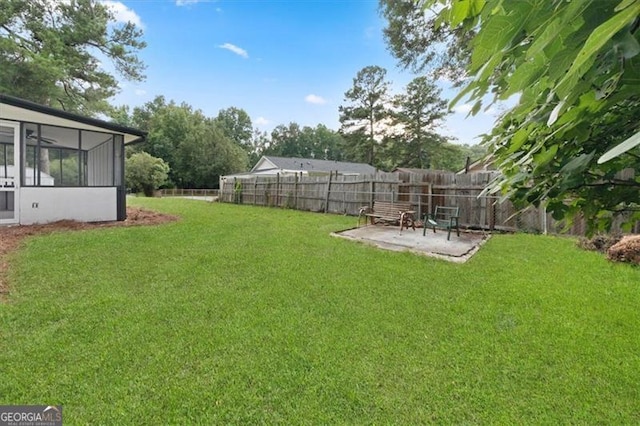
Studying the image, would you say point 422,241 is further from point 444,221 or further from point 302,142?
point 302,142

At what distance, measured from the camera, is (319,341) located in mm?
2738

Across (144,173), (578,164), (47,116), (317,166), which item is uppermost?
(317,166)

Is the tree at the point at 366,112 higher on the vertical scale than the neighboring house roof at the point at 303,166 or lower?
higher

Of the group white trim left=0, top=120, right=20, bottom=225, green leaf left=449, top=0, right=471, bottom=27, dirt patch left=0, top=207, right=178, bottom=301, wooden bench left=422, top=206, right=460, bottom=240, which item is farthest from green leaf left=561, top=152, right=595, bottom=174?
white trim left=0, top=120, right=20, bottom=225

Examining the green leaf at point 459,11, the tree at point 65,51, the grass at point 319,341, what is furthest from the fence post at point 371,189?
the tree at point 65,51

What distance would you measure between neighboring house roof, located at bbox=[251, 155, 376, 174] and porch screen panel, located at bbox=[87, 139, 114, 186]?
23.0 metres

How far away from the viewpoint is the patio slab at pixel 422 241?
19.2 feet

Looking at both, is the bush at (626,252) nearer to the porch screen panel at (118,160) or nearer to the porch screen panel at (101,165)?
the porch screen panel at (118,160)

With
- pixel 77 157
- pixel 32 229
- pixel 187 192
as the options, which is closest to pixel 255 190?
pixel 77 157

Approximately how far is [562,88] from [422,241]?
654cm

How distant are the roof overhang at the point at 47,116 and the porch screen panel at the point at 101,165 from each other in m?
0.58

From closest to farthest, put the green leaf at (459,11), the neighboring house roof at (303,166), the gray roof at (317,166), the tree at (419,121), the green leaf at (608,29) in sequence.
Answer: the green leaf at (608,29) → the green leaf at (459,11) → the tree at (419,121) → the neighboring house roof at (303,166) → the gray roof at (317,166)

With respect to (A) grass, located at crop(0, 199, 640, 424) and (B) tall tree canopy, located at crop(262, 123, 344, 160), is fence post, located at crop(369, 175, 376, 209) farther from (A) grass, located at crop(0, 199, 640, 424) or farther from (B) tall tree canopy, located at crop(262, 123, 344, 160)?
(B) tall tree canopy, located at crop(262, 123, 344, 160)

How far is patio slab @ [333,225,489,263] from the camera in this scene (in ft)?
19.2
